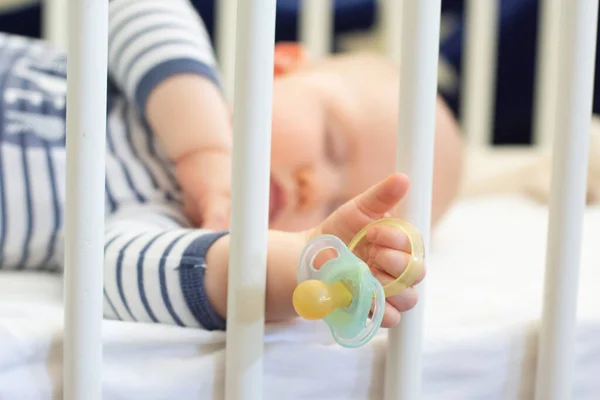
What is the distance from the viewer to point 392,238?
397mm

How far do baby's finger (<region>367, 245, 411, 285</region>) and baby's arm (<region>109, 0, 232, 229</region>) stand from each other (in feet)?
0.81

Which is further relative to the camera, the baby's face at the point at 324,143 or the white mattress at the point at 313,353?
the baby's face at the point at 324,143

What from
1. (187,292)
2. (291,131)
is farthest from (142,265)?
(291,131)

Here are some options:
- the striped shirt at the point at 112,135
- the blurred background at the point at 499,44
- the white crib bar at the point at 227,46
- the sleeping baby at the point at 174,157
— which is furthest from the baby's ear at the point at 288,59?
the blurred background at the point at 499,44

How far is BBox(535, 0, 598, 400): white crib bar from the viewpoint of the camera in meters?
0.45

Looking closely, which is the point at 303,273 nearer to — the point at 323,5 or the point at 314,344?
the point at 314,344

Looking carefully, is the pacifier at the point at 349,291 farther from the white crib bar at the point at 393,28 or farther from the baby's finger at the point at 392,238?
the white crib bar at the point at 393,28

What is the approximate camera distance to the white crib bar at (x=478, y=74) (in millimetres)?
1333

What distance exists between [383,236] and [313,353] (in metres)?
0.10

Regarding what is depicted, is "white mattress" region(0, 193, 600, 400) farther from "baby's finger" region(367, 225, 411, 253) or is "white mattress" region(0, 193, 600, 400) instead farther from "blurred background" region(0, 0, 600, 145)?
"blurred background" region(0, 0, 600, 145)

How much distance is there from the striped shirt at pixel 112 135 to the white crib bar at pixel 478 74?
735 millimetres

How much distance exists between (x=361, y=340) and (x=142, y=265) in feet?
0.55

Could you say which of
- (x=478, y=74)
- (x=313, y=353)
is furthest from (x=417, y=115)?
(x=478, y=74)

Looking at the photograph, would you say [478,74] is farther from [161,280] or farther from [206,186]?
[161,280]
